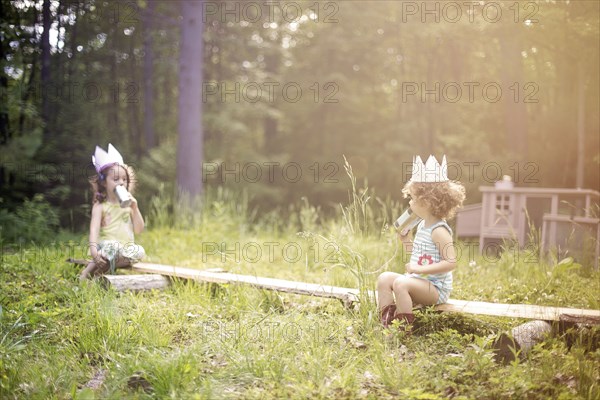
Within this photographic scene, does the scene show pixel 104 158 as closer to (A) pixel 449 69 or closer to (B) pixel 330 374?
(B) pixel 330 374

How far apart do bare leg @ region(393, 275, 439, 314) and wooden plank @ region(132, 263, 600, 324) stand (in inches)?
4.7

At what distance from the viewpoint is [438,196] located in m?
4.25

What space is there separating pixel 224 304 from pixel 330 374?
169 centimetres

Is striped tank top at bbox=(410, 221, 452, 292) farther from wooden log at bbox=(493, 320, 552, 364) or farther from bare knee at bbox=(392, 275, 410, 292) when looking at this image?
wooden log at bbox=(493, 320, 552, 364)

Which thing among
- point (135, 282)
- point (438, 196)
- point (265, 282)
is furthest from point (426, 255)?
point (135, 282)

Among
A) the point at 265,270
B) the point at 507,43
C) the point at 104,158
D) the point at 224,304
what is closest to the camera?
the point at 224,304

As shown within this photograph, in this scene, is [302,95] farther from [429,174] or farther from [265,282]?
[429,174]

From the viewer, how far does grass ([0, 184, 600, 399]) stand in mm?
3219

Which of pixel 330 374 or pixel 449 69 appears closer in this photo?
pixel 330 374

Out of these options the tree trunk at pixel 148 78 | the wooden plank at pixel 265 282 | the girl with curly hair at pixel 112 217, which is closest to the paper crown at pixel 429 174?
the wooden plank at pixel 265 282

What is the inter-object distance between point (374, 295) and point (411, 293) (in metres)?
0.29

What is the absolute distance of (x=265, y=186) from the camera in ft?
50.1

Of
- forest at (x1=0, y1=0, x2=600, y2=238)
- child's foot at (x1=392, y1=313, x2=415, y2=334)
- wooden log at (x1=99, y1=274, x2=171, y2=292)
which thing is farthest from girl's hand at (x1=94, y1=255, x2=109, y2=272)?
forest at (x1=0, y1=0, x2=600, y2=238)

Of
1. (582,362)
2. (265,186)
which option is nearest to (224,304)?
(582,362)
